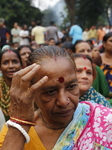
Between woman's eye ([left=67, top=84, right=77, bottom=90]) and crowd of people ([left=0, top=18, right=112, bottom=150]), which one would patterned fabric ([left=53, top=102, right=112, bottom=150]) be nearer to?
crowd of people ([left=0, top=18, right=112, bottom=150])

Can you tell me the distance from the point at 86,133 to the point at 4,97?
2377mm

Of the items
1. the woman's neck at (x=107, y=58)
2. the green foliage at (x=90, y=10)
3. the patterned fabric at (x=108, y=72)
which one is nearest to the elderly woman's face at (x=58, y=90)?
the patterned fabric at (x=108, y=72)

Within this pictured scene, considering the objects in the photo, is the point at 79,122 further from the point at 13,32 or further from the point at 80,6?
the point at 80,6

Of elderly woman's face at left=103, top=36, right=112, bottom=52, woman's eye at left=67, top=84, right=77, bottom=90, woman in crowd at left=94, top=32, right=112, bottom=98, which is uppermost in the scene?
woman's eye at left=67, top=84, right=77, bottom=90

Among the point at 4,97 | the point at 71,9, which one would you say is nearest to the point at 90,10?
the point at 71,9

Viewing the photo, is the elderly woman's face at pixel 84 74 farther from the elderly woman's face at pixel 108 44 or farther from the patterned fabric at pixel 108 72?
the elderly woman's face at pixel 108 44

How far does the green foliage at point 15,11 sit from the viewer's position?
71.7 ft

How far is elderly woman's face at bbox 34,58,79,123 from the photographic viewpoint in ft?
4.75

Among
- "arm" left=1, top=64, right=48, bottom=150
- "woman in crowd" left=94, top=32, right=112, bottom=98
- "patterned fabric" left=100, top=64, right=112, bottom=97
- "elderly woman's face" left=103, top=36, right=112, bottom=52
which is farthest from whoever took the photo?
"elderly woman's face" left=103, top=36, right=112, bottom=52

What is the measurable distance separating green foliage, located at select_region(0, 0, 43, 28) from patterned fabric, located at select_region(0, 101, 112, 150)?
68.7ft

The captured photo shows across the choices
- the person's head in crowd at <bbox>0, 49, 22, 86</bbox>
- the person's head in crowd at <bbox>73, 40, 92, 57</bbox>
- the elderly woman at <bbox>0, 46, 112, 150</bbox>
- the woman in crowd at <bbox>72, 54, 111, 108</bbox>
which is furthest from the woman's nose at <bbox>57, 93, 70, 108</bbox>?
the person's head in crowd at <bbox>73, 40, 92, 57</bbox>

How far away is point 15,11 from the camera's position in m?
22.9

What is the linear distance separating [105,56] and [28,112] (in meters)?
3.55

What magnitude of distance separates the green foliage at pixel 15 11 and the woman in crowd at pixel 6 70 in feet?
60.5
